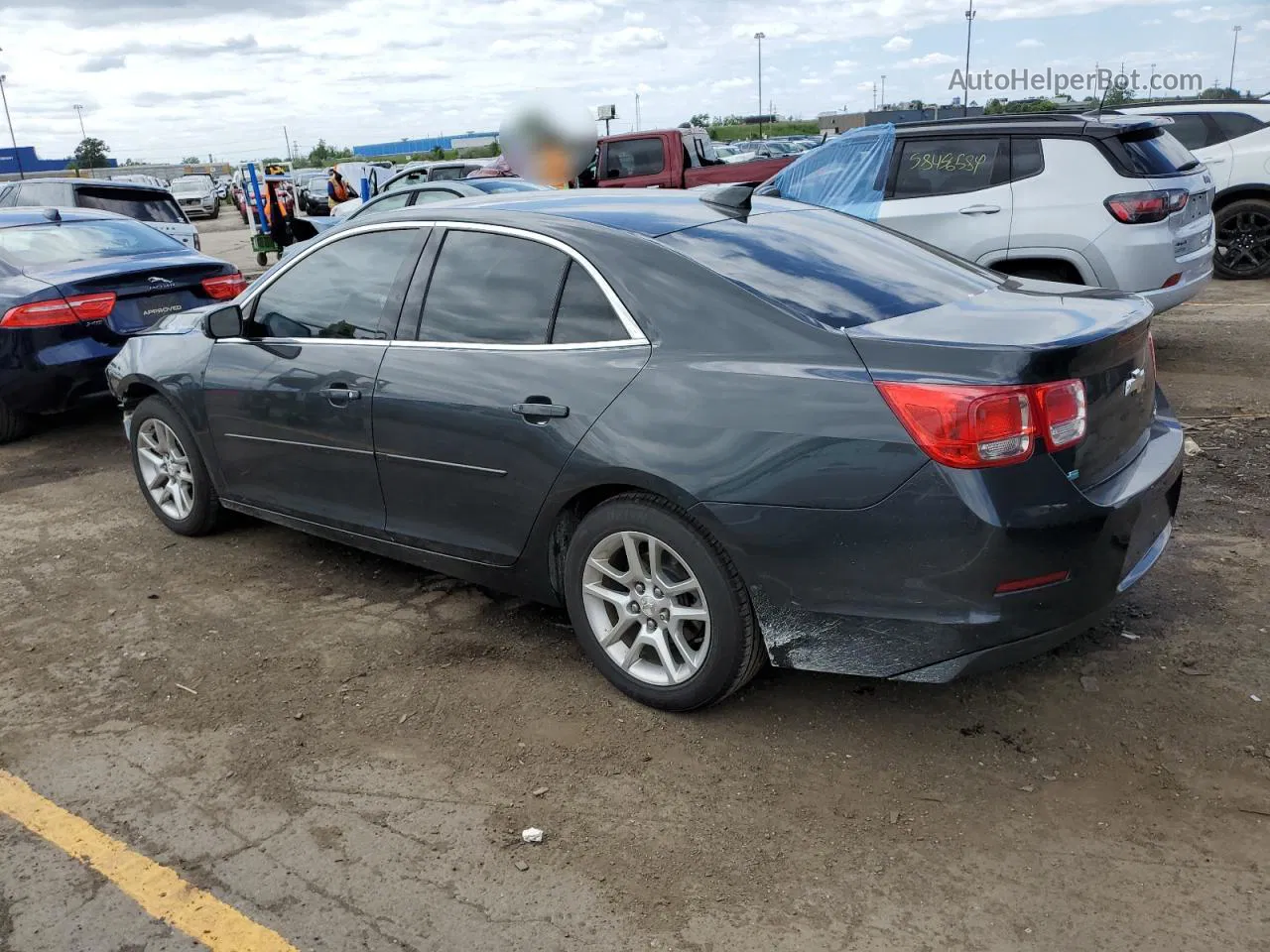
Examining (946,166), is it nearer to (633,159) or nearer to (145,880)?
(145,880)

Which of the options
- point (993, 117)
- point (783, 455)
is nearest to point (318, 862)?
point (783, 455)

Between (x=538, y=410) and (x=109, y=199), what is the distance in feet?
39.2

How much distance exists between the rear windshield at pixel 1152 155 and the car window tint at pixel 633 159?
8.27m

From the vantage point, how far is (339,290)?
14.0ft

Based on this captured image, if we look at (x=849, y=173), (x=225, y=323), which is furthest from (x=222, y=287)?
(x=849, y=173)

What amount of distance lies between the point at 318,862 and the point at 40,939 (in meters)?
0.65

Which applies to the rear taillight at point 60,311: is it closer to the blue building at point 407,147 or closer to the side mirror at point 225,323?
the side mirror at point 225,323

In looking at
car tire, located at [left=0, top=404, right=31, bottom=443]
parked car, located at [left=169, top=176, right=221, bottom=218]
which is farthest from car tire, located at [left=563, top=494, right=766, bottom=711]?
parked car, located at [left=169, top=176, right=221, bottom=218]

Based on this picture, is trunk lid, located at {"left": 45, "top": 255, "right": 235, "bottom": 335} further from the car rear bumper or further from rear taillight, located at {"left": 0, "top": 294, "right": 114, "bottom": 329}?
the car rear bumper

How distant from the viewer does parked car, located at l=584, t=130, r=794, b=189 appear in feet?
48.1

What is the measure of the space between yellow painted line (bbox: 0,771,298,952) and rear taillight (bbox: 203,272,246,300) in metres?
4.88

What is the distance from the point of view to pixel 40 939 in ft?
8.32

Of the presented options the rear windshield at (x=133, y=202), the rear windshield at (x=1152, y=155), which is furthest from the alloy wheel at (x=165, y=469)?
the rear windshield at (x=133, y=202)

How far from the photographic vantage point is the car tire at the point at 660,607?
313 cm
